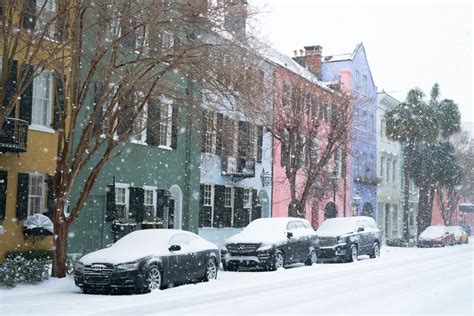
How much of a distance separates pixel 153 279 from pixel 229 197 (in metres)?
15.7

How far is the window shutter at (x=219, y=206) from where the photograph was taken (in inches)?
1118

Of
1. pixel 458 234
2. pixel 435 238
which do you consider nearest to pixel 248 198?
pixel 435 238

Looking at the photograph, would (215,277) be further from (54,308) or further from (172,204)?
(172,204)

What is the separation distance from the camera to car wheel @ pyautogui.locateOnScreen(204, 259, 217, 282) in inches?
647

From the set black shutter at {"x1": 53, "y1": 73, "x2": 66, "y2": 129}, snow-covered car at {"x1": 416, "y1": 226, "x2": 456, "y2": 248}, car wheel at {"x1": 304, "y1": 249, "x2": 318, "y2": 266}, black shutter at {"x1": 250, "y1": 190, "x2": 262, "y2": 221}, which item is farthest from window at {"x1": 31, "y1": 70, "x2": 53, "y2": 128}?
snow-covered car at {"x1": 416, "y1": 226, "x2": 456, "y2": 248}

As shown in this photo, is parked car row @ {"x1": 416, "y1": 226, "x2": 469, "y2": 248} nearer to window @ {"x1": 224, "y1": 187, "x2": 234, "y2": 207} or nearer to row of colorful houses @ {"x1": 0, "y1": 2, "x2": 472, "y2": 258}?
row of colorful houses @ {"x1": 0, "y1": 2, "x2": 472, "y2": 258}

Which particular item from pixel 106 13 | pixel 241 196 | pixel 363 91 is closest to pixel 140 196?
pixel 241 196

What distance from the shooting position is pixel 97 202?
22.2 metres

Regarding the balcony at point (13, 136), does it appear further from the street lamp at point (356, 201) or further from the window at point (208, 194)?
the street lamp at point (356, 201)

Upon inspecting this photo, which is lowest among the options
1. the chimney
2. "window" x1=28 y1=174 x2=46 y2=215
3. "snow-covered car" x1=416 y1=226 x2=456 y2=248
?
"snow-covered car" x1=416 y1=226 x2=456 y2=248

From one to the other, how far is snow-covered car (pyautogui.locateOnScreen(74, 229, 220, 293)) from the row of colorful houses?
146 inches

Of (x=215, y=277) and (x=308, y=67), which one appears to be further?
(x=308, y=67)

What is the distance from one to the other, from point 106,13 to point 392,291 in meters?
9.52

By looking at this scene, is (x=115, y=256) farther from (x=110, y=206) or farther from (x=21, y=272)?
(x=110, y=206)
